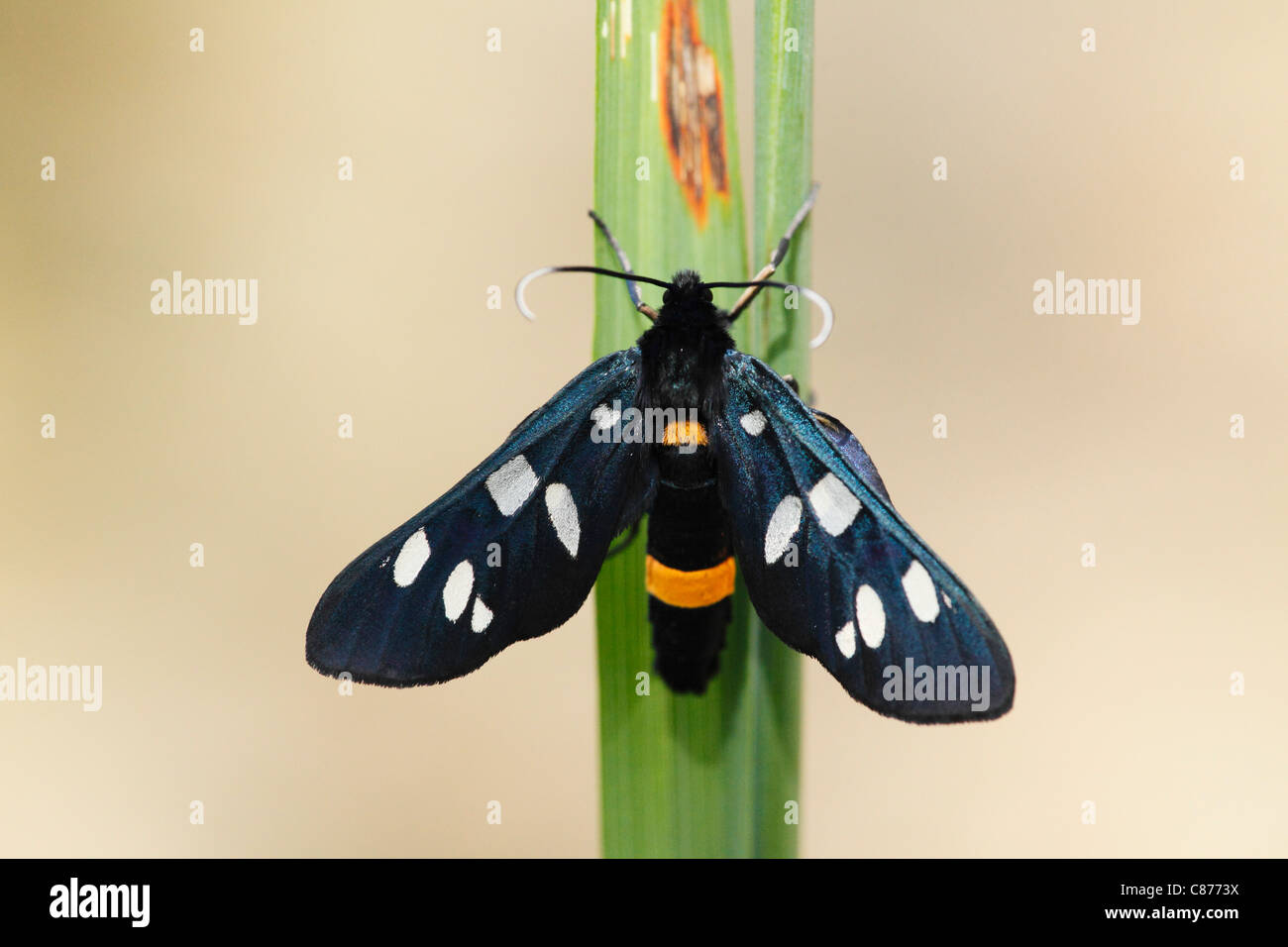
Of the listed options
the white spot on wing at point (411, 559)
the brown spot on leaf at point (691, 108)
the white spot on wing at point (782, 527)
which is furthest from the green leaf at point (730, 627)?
the white spot on wing at point (411, 559)

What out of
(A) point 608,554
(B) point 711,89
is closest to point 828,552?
(A) point 608,554

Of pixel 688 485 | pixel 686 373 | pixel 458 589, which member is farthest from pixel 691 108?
pixel 458 589

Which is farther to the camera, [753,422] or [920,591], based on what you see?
[753,422]

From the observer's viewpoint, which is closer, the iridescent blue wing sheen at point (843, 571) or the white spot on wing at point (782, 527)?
the iridescent blue wing sheen at point (843, 571)

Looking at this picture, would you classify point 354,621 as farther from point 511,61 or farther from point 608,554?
point 511,61

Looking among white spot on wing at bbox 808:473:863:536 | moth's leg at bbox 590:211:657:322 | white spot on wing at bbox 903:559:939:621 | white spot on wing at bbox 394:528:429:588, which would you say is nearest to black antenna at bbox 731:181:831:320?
moth's leg at bbox 590:211:657:322

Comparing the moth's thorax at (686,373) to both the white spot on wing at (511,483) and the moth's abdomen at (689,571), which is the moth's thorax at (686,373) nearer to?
the moth's abdomen at (689,571)

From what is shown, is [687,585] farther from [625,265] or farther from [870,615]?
[625,265]
